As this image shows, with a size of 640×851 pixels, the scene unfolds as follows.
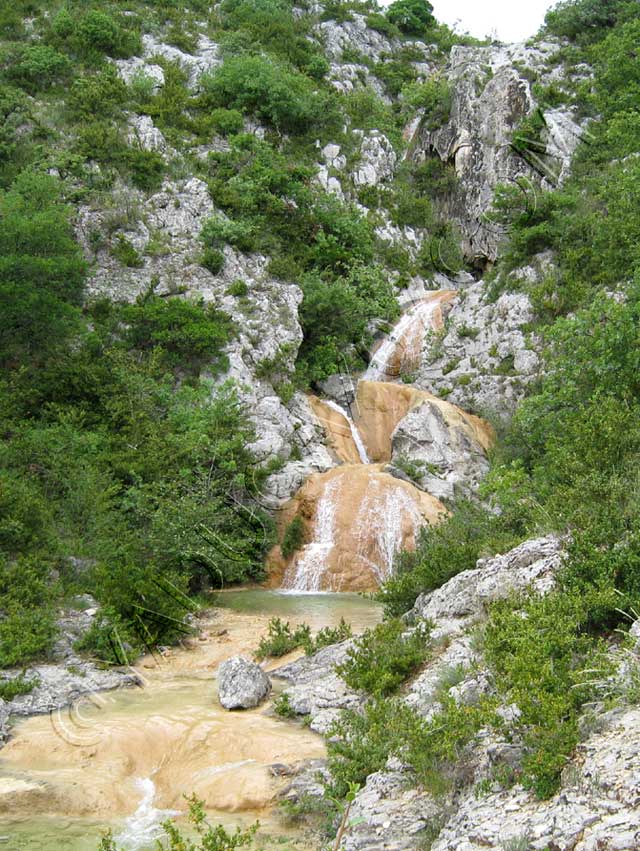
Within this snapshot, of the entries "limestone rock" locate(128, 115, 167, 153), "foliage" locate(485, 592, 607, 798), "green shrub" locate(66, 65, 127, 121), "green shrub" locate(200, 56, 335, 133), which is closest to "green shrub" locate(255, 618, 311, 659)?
"foliage" locate(485, 592, 607, 798)

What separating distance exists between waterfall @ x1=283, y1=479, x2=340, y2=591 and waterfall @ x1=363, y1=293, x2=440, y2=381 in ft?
26.7

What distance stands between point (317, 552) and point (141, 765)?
1058 centimetres

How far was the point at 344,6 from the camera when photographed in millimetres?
41156

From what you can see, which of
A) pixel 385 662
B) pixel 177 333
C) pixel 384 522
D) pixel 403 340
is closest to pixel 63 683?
pixel 385 662

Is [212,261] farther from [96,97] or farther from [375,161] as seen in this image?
[375,161]

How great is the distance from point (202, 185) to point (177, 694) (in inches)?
826

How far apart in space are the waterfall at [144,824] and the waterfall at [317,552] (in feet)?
34.4

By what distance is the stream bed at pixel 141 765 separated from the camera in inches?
228

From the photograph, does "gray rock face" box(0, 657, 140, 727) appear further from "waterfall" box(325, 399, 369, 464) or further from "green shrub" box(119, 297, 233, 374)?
"waterfall" box(325, 399, 369, 464)

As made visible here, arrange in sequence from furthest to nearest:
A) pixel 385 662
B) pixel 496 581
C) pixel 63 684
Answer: pixel 63 684, pixel 496 581, pixel 385 662

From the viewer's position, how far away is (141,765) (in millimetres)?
7016

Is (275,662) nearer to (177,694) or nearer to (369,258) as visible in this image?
(177,694)

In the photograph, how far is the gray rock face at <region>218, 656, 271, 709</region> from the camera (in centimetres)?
838

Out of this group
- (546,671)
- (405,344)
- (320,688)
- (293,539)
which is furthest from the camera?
(405,344)
